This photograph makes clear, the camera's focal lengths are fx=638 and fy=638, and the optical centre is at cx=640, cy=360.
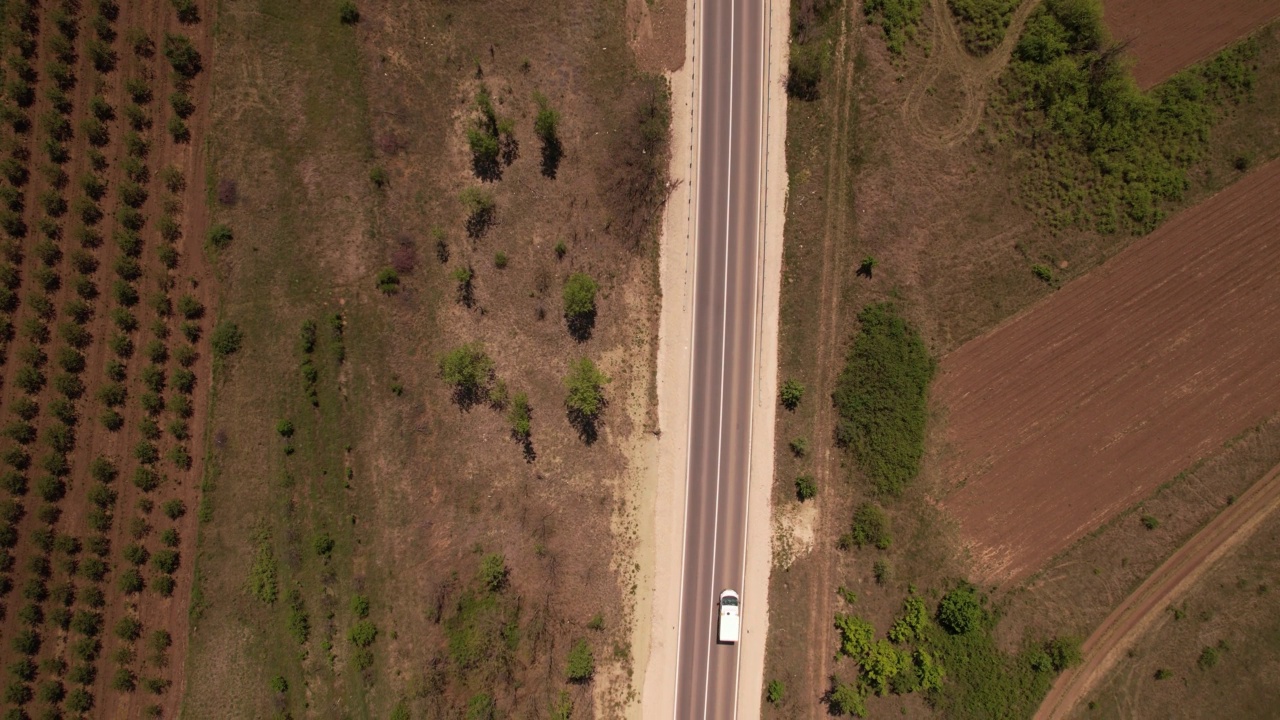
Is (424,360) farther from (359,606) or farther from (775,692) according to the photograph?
(775,692)

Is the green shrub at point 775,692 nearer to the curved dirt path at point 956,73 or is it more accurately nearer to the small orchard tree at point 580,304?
the small orchard tree at point 580,304

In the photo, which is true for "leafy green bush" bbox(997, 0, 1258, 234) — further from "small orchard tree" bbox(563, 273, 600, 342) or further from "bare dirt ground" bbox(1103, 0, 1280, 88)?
"small orchard tree" bbox(563, 273, 600, 342)

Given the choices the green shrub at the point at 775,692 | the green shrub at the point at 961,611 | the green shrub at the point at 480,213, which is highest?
the green shrub at the point at 480,213

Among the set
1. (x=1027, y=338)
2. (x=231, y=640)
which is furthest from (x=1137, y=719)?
(x=231, y=640)

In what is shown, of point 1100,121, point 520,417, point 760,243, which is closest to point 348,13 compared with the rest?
point 520,417

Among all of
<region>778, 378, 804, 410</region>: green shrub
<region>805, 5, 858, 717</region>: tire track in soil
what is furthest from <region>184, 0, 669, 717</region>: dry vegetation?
<region>805, 5, 858, 717</region>: tire track in soil

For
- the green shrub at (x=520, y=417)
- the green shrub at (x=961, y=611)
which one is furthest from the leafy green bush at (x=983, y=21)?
the green shrub at (x=520, y=417)
